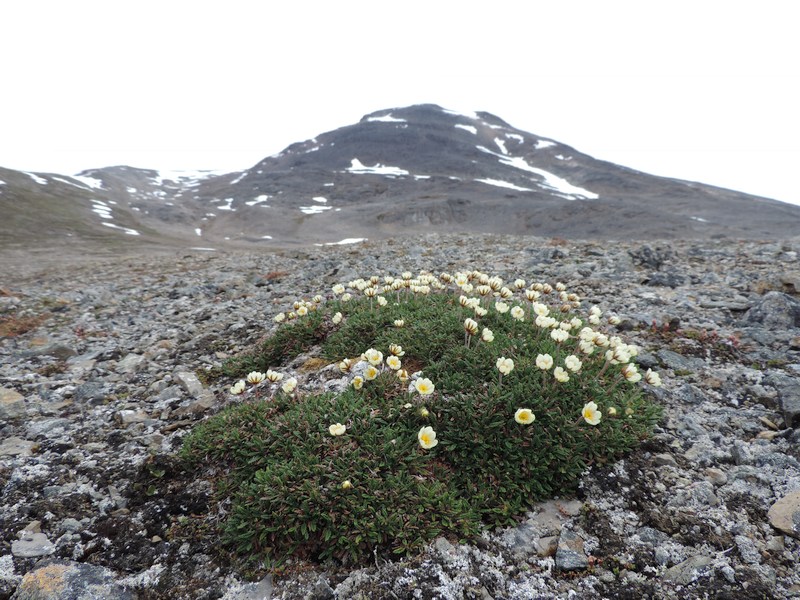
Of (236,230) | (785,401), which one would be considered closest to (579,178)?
(236,230)

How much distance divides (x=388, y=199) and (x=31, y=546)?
8391 cm

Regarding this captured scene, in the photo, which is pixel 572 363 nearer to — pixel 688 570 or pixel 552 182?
pixel 688 570

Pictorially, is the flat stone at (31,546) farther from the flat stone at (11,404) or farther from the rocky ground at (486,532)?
the flat stone at (11,404)

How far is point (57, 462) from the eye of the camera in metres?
4.23

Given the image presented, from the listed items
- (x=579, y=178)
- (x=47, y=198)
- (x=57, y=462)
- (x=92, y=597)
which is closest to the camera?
(x=92, y=597)

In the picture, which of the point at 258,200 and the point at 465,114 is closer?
the point at 258,200

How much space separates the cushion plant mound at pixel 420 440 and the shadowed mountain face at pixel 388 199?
142ft

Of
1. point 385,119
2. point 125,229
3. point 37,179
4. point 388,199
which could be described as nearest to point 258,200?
point 388,199

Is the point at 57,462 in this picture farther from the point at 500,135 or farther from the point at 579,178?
the point at 500,135

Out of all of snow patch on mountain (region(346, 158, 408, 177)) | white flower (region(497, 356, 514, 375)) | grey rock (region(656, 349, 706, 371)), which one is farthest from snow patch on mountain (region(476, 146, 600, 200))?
white flower (region(497, 356, 514, 375))

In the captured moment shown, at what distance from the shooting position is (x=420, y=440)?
381cm

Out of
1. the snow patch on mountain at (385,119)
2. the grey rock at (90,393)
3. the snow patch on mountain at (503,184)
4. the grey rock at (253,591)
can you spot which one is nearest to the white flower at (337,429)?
the grey rock at (253,591)

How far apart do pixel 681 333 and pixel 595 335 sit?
2.79 m

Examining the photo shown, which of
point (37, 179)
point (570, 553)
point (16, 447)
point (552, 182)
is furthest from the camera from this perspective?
point (552, 182)
